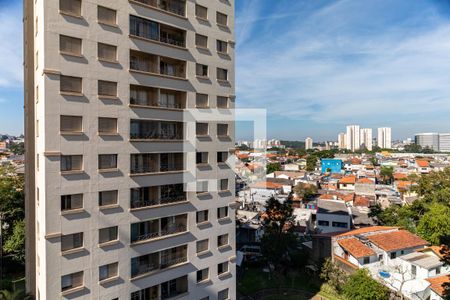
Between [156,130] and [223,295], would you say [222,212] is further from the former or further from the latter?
[156,130]

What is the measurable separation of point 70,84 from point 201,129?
7.20 metres

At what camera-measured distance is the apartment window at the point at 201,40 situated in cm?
1675

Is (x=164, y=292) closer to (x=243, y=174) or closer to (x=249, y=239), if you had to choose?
(x=249, y=239)

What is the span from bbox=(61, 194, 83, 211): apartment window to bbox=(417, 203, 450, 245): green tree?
32.7m

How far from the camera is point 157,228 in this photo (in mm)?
15602

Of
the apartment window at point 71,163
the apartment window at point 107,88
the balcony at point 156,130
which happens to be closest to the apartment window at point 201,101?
the balcony at point 156,130

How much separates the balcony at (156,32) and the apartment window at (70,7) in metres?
2.45

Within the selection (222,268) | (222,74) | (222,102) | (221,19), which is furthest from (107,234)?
(221,19)

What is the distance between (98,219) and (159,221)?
3.26m

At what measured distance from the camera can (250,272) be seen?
91.1ft

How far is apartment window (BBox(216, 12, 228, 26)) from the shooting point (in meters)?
17.6

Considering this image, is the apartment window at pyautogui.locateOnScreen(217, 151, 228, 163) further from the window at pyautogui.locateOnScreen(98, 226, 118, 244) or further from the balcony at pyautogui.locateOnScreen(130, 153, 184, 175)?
the window at pyautogui.locateOnScreen(98, 226, 118, 244)

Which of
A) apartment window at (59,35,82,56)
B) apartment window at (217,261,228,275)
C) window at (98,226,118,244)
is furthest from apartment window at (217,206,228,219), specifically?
apartment window at (59,35,82,56)

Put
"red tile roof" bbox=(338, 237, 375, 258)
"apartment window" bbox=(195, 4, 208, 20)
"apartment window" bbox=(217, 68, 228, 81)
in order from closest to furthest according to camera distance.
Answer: "apartment window" bbox=(195, 4, 208, 20) < "apartment window" bbox=(217, 68, 228, 81) < "red tile roof" bbox=(338, 237, 375, 258)
